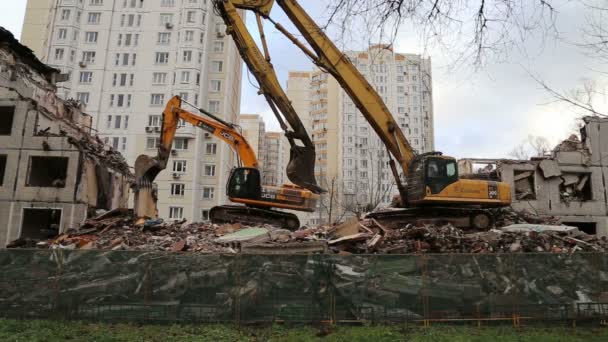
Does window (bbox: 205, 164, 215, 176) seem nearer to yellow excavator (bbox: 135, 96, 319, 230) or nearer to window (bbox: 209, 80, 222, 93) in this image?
window (bbox: 209, 80, 222, 93)

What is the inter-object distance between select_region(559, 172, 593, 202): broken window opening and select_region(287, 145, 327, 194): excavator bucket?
20185mm

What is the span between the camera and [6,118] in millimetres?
28531

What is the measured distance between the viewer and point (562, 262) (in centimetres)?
980

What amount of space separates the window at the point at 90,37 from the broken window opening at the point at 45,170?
28.8 meters

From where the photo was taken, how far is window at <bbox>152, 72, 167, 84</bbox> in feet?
166

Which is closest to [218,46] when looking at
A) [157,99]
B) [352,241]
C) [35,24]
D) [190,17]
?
[190,17]

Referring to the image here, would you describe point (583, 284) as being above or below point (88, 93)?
below

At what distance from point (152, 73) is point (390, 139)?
42.5 meters

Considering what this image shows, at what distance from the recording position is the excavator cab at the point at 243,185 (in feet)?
57.7

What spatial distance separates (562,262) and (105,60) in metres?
53.1

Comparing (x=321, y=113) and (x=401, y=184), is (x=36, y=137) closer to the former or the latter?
(x=401, y=184)

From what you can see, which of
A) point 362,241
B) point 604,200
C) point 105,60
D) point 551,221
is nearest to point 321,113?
point 105,60

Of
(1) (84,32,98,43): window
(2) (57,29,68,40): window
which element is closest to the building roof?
(1) (84,32,98,43): window

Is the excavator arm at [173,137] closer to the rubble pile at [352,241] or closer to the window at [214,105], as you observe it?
the rubble pile at [352,241]
